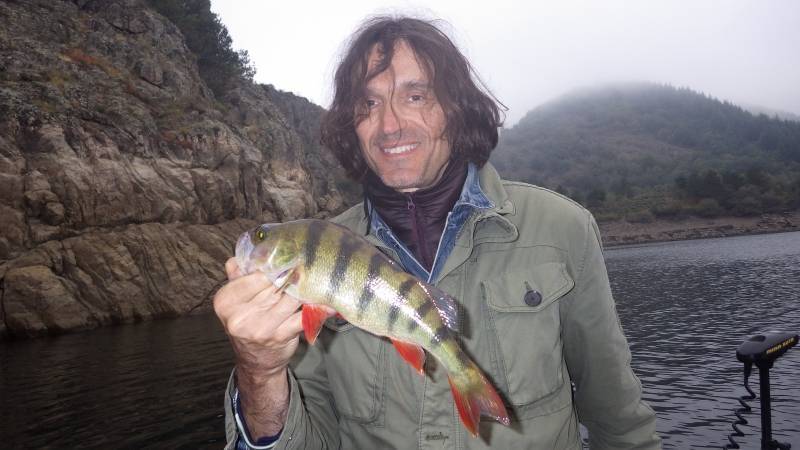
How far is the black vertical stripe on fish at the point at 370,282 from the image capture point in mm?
2753

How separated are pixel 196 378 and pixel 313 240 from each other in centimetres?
1556

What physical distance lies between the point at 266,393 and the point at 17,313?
29.5m

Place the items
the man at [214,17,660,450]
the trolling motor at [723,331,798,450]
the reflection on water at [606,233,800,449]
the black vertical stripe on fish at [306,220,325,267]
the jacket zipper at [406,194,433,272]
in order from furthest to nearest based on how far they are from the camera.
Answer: the reflection on water at [606,233,800,449] < the trolling motor at [723,331,798,450] < the jacket zipper at [406,194,433,272] < the man at [214,17,660,450] < the black vertical stripe on fish at [306,220,325,267]

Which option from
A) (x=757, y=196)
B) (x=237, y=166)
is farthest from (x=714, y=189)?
(x=237, y=166)

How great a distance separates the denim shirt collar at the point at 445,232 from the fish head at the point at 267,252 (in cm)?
87

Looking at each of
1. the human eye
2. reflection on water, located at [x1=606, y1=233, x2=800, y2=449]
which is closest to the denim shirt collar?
the human eye

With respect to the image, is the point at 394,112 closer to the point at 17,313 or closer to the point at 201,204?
the point at 17,313

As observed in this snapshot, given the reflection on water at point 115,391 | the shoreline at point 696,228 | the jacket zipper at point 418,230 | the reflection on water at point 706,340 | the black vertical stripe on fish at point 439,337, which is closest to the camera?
the black vertical stripe on fish at point 439,337

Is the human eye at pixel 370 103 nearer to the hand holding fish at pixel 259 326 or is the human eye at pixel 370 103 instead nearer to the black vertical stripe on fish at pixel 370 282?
the black vertical stripe on fish at pixel 370 282

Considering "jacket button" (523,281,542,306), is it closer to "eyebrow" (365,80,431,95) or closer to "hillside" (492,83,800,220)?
"eyebrow" (365,80,431,95)

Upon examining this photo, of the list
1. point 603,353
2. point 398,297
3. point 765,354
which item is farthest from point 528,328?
point 765,354

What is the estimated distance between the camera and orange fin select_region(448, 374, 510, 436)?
261 centimetres

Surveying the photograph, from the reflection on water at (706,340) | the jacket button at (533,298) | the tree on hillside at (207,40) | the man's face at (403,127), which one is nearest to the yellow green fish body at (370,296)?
the jacket button at (533,298)

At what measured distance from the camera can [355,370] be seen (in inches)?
129
